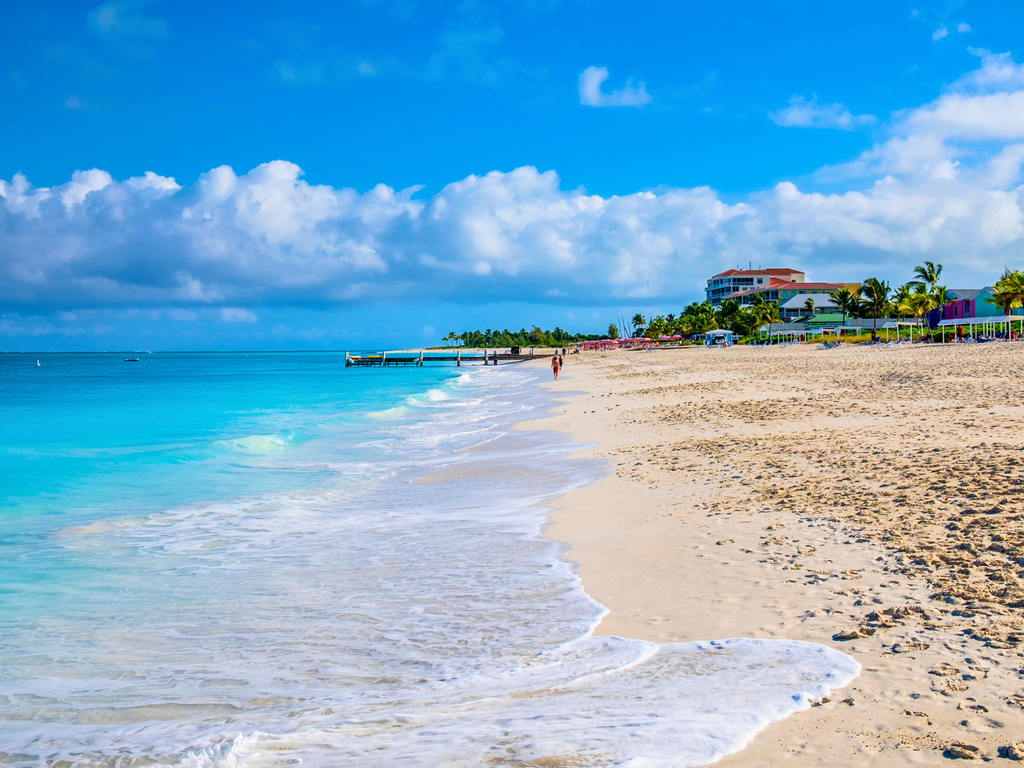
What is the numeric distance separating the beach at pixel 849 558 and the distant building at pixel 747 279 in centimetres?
12985

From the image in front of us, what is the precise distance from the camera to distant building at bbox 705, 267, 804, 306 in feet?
451

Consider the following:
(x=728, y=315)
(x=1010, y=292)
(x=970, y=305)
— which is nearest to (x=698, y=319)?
(x=728, y=315)

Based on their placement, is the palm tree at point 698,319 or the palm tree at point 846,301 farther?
the palm tree at point 698,319

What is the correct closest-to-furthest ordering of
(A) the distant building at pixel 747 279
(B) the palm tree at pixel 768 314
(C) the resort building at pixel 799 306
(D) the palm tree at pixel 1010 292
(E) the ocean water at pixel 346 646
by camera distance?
(E) the ocean water at pixel 346 646, (D) the palm tree at pixel 1010 292, (B) the palm tree at pixel 768 314, (C) the resort building at pixel 799 306, (A) the distant building at pixel 747 279

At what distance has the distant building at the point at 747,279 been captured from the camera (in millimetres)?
137375

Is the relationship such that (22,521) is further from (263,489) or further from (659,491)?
(659,491)

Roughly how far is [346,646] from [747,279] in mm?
142649

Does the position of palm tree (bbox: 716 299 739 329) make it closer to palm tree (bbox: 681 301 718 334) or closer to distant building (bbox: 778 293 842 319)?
palm tree (bbox: 681 301 718 334)

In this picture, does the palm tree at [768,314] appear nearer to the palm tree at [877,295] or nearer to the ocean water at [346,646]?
the palm tree at [877,295]

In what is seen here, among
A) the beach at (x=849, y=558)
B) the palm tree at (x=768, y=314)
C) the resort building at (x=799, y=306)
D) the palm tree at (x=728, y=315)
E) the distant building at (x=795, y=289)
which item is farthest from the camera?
the distant building at (x=795, y=289)

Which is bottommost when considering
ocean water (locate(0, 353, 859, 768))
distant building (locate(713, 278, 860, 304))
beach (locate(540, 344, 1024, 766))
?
ocean water (locate(0, 353, 859, 768))

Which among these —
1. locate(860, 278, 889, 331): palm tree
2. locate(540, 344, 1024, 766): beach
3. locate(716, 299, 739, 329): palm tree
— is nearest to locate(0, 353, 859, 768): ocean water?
locate(540, 344, 1024, 766): beach

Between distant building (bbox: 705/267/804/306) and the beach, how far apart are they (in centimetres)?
12985

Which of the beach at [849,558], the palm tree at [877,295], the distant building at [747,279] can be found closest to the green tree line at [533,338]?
the distant building at [747,279]
